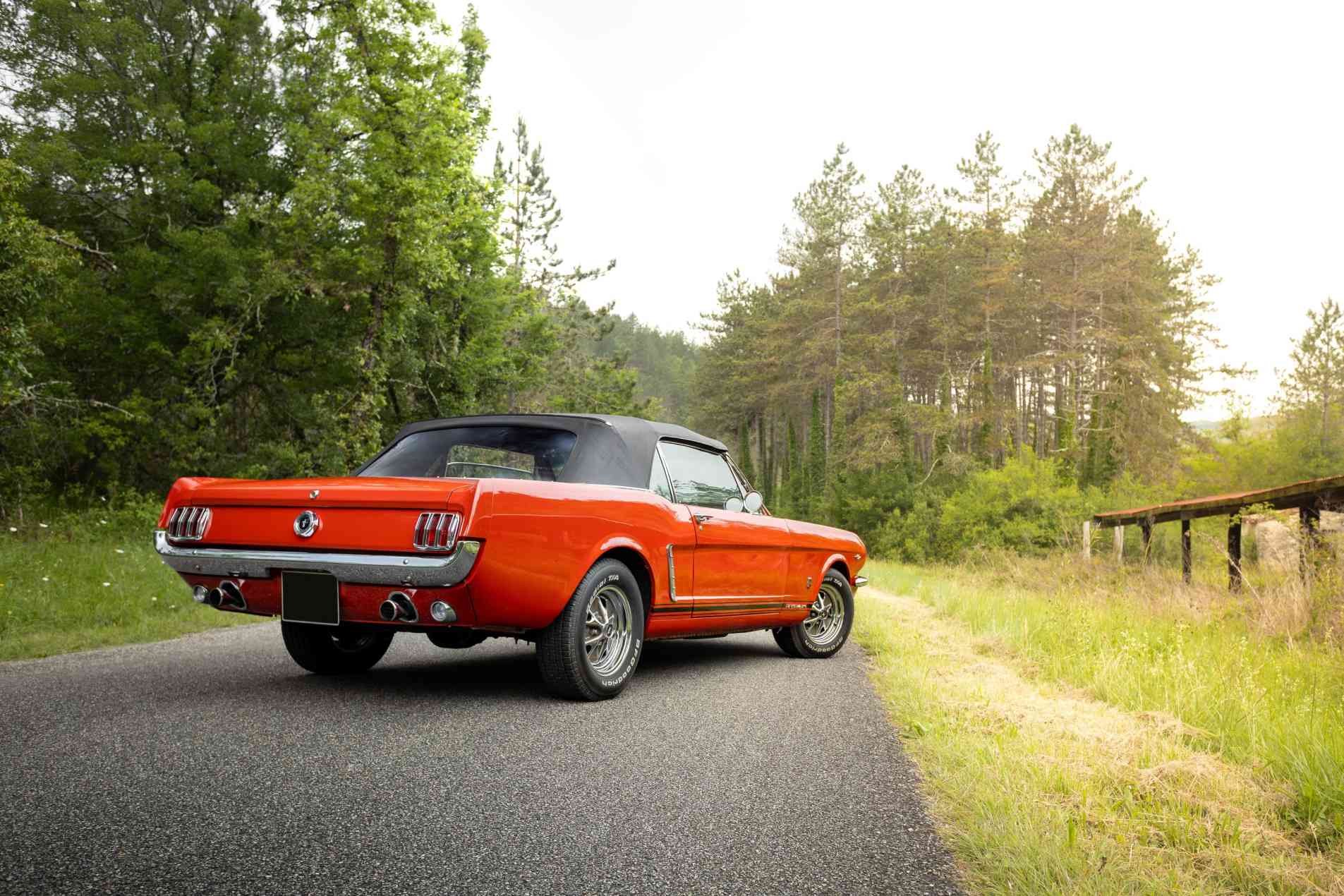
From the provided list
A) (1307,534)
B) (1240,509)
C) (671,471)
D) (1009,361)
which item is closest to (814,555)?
(671,471)

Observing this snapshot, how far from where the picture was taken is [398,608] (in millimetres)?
4555

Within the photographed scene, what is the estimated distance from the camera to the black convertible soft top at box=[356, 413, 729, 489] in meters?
5.49

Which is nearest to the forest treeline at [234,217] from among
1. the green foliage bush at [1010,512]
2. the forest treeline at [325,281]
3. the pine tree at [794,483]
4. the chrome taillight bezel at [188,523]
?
the forest treeline at [325,281]

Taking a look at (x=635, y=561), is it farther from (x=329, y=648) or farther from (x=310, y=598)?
(x=329, y=648)

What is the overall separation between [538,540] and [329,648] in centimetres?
212

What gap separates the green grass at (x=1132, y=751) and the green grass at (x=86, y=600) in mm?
6088

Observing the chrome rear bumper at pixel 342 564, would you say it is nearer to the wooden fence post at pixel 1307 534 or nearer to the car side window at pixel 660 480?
the car side window at pixel 660 480

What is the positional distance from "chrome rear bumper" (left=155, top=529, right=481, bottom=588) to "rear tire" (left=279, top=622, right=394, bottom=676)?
33.4 inches

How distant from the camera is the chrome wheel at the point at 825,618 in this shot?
25.5ft

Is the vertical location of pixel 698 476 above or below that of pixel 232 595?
above

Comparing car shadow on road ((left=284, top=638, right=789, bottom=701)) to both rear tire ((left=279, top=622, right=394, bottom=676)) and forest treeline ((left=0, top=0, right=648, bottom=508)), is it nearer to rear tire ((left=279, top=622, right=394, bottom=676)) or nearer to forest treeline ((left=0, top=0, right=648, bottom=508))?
rear tire ((left=279, top=622, right=394, bottom=676))

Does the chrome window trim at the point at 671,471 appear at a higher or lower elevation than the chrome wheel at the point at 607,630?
higher

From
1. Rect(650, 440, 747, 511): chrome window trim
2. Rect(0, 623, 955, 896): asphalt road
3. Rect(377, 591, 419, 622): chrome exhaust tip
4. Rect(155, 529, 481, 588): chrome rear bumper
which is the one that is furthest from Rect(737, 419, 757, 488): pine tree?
Rect(377, 591, 419, 622): chrome exhaust tip

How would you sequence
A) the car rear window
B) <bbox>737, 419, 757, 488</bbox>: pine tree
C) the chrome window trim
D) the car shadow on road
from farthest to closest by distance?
<bbox>737, 419, 757, 488</bbox>: pine tree, the chrome window trim, the car rear window, the car shadow on road
